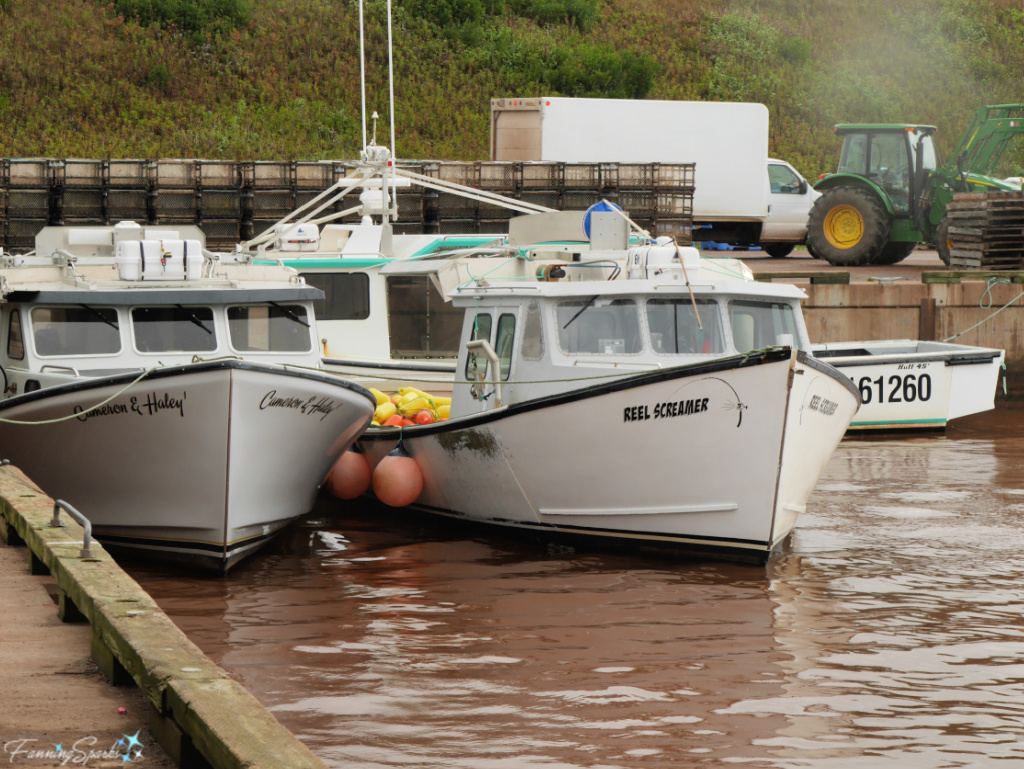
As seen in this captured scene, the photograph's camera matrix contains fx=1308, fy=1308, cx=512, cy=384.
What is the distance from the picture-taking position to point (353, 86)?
36000mm

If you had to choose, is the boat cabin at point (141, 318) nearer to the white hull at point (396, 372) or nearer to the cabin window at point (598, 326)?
the cabin window at point (598, 326)

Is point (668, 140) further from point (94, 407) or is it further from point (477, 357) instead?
point (94, 407)

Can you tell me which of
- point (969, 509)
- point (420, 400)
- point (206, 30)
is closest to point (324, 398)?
point (420, 400)

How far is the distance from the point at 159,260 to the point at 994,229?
1428cm

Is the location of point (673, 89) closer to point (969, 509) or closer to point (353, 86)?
point (353, 86)

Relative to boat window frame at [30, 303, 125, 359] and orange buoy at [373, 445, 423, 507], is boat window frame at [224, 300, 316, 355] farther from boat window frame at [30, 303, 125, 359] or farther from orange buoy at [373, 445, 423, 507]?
orange buoy at [373, 445, 423, 507]

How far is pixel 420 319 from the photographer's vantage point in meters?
14.3

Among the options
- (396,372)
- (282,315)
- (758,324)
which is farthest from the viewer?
(396,372)

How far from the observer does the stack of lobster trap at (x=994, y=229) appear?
66.1 feet

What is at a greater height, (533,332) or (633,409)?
(533,332)

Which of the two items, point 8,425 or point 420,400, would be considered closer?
point 8,425

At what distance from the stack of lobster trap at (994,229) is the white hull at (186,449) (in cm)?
1358

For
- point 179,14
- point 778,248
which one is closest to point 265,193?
point 778,248

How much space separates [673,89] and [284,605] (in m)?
32.9
